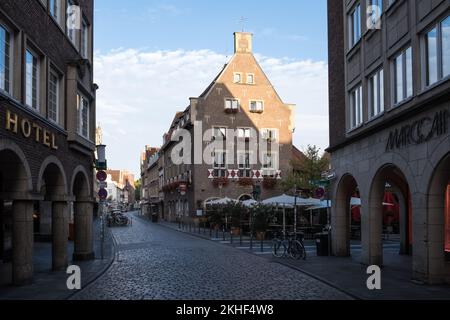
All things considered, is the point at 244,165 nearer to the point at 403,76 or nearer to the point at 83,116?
the point at 83,116

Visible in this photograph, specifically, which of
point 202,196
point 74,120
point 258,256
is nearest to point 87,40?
point 74,120

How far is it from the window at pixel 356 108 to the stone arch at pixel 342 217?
7.08 ft

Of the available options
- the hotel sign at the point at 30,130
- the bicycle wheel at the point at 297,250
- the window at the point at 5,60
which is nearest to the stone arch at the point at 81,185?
the hotel sign at the point at 30,130

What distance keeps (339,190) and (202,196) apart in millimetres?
29886

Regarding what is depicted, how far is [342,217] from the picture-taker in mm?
21938

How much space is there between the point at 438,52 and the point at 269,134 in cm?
4059

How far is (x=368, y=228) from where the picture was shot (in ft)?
60.7

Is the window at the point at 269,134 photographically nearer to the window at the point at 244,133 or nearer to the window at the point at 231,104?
the window at the point at 244,133

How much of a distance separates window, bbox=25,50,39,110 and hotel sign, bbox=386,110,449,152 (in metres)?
9.89

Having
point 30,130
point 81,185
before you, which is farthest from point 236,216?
point 30,130

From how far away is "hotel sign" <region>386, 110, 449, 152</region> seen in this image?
12.8 metres
